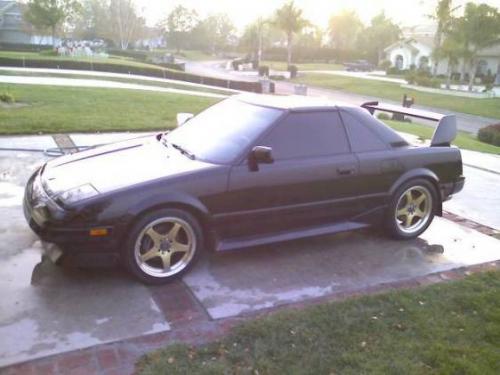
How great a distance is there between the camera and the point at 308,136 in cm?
459

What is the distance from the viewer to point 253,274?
4188 mm

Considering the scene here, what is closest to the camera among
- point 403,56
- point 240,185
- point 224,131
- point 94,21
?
point 240,185

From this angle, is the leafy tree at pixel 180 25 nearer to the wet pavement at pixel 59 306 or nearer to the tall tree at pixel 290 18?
the tall tree at pixel 290 18

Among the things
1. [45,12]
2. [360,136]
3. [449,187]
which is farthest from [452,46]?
[360,136]

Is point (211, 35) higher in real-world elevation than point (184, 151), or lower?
higher

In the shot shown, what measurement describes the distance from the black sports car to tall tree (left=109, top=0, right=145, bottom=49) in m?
69.6

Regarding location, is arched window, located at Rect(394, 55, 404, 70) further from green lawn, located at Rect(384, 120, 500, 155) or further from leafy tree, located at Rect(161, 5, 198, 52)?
green lawn, located at Rect(384, 120, 500, 155)

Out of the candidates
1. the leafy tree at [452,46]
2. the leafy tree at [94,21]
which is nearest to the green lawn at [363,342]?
the leafy tree at [452,46]

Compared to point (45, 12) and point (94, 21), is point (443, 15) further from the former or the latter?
point (94, 21)

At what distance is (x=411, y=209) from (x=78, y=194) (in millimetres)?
3347

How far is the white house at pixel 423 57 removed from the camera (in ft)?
172

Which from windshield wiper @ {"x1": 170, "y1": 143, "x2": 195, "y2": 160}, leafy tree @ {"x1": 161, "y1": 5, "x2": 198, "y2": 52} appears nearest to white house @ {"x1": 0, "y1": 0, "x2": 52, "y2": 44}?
leafy tree @ {"x1": 161, "y1": 5, "x2": 198, "y2": 52}

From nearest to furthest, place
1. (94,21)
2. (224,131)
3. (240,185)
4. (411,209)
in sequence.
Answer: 1. (240,185)
2. (224,131)
3. (411,209)
4. (94,21)

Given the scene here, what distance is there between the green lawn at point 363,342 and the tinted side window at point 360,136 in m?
1.53
